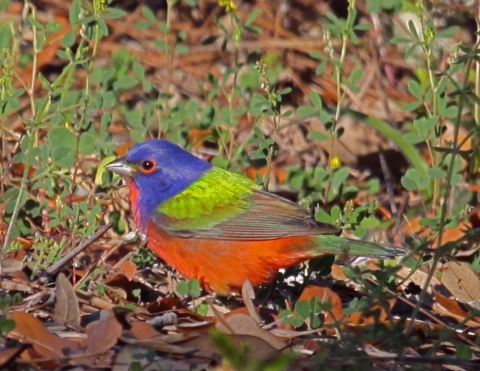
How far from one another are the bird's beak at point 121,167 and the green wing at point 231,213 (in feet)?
0.89

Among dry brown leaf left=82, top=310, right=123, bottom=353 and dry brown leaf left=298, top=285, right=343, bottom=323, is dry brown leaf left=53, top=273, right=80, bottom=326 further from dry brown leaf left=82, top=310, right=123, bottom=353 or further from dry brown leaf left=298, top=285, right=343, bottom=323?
dry brown leaf left=298, top=285, right=343, bottom=323

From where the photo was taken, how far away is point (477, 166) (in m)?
6.00

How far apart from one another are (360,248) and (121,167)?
1.39 meters

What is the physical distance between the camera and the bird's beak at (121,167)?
191 inches

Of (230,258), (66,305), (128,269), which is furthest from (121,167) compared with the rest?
(66,305)

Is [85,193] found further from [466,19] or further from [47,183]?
[466,19]

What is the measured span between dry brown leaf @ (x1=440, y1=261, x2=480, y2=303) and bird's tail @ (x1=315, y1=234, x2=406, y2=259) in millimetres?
254

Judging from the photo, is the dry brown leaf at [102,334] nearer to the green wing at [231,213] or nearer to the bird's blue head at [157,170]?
the green wing at [231,213]

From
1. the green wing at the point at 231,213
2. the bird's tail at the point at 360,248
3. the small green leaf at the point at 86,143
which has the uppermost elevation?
the small green leaf at the point at 86,143

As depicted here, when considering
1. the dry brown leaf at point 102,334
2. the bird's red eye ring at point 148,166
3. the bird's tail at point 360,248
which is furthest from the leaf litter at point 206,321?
the bird's red eye ring at point 148,166

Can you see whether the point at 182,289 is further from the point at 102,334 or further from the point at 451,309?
the point at 451,309

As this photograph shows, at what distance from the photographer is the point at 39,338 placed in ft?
10.8

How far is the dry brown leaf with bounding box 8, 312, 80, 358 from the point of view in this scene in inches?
129

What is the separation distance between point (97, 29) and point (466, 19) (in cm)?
410
